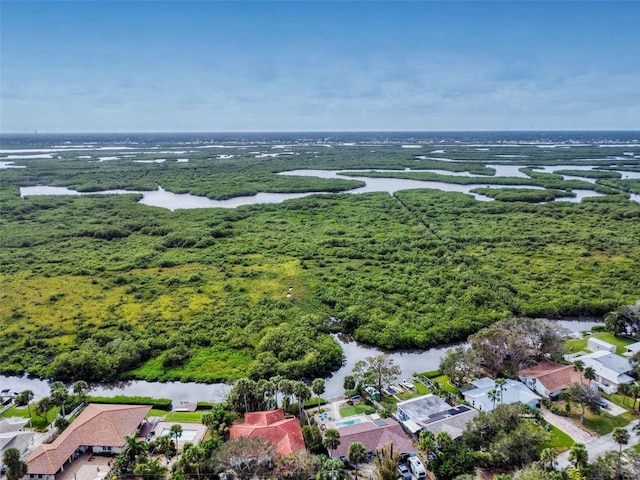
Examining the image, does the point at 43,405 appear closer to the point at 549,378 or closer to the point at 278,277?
the point at 278,277

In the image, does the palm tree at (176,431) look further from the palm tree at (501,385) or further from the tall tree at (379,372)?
the palm tree at (501,385)

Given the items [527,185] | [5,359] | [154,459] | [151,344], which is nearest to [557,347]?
[154,459]

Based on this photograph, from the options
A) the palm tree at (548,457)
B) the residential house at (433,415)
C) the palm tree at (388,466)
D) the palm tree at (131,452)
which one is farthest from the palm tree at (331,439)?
the palm tree at (548,457)

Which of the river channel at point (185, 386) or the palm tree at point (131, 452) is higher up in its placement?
the palm tree at point (131, 452)

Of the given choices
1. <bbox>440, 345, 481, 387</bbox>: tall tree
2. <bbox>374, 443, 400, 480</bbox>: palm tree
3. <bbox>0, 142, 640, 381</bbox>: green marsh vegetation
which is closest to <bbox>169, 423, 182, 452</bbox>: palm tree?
<bbox>0, 142, 640, 381</bbox>: green marsh vegetation

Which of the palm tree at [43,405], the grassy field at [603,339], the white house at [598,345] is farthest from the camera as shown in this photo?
the grassy field at [603,339]

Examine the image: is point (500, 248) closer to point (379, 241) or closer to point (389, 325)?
point (379, 241)

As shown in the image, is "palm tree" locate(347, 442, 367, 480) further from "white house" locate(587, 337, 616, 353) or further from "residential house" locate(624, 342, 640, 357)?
"residential house" locate(624, 342, 640, 357)

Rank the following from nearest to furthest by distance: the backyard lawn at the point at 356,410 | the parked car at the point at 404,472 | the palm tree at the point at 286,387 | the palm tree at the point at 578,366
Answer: the parked car at the point at 404,472 → the palm tree at the point at 286,387 → the backyard lawn at the point at 356,410 → the palm tree at the point at 578,366
